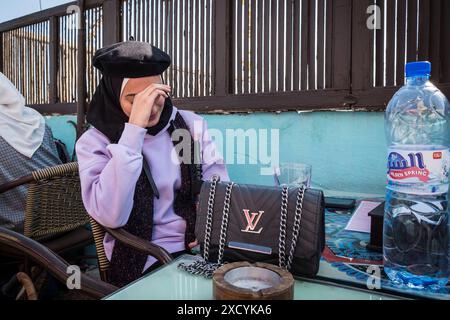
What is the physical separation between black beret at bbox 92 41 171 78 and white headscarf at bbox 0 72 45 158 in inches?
44.5

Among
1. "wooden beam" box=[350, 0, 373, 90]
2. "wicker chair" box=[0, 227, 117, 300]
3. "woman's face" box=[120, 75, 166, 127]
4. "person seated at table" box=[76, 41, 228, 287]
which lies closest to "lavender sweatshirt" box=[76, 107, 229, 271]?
"person seated at table" box=[76, 41, 228, 287]

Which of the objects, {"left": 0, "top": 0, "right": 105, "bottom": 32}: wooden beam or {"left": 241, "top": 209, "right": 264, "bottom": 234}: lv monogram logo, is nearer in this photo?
{"left": 241, "top": 209, "right": 264, "bottom": 234}: lv monogram logo

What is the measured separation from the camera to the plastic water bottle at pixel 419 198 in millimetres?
820

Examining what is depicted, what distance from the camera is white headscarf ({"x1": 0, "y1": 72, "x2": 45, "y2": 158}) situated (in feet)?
7.55

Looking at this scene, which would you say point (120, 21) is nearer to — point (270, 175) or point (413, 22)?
point (270, 175)

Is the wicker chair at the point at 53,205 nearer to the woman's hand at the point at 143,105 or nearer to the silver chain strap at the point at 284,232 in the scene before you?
the woman's hand at the point at 143,105

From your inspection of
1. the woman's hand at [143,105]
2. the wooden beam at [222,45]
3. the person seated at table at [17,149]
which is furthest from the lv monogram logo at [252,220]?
the person seated at table at [17,149]

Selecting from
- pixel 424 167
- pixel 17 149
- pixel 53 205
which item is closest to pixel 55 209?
pixel 53 205

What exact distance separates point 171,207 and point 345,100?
3.98 feet

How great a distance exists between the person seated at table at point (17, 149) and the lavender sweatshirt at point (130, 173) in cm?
108

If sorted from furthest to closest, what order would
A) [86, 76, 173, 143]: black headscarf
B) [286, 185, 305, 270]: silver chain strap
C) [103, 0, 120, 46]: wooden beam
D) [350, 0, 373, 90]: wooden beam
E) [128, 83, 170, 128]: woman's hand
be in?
[103, 0, 120, 46]: wooden beam
[350, 0, 373, 90]: wooden beam
[86, 76, 173, 143]: black headscarf
[128, 83, 170, 128]: woman's hand
[286, 185, 305, 270]: silver chain strap

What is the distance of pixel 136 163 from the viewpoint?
1.28m

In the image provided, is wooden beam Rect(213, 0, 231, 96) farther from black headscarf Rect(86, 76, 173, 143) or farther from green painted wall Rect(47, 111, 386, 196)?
black headscarf Rect(86, 76, 173, 143)
